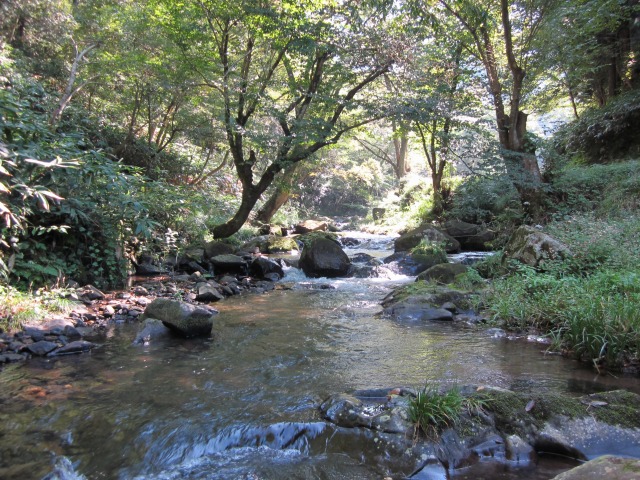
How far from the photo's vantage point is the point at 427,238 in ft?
45.4

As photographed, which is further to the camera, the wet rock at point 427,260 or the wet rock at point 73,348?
the wet rock at point 427,260

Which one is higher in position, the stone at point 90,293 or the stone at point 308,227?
the stone at point 308,227

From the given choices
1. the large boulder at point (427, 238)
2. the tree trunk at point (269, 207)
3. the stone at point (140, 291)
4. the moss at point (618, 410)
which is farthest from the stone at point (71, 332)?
the tree trunk at point (269, 207)

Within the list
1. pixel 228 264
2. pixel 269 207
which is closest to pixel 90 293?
pixel 228 264

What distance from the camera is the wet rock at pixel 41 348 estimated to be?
526 centimetres

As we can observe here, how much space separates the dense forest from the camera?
6.63 m

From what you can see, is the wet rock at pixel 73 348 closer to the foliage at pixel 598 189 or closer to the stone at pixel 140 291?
the stone at pixel 140 291

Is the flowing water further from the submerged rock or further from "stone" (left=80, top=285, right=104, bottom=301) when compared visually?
"stone" (left=80, top=285, right=104, bottom=301)

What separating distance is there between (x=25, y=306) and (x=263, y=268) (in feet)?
21.9

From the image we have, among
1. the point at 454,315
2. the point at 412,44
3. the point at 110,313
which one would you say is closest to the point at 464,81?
the point at 412,44

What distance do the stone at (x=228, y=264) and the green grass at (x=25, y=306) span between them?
5289mm

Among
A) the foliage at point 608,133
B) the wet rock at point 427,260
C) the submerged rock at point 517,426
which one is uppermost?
the foliage at point 608,133

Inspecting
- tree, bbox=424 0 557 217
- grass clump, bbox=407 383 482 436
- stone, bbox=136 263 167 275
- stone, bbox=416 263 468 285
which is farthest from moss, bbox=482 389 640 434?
tree, bbox=424 0 557 217

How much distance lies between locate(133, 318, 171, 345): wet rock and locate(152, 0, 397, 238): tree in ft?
20.7
